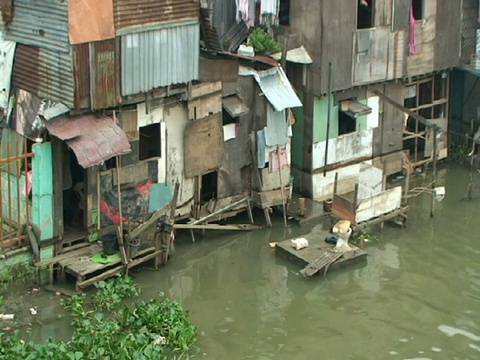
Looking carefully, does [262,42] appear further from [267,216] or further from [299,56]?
[267,216]

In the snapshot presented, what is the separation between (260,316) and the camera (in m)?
16.9

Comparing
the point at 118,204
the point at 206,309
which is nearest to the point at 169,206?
the point at 118,204

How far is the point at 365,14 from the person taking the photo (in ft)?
73.8

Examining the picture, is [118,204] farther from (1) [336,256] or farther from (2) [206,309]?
(1) [336,256]

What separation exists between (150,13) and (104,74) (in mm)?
1506

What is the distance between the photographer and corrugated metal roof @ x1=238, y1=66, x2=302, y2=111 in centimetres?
2011

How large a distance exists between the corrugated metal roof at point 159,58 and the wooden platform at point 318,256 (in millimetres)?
Result: 4032

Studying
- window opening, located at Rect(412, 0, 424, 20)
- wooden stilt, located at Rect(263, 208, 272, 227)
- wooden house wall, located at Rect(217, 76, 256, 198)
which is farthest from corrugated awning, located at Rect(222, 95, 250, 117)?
window opening, located at Rect(412, 0, 424, 20)

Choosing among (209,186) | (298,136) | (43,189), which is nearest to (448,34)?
(298,136)

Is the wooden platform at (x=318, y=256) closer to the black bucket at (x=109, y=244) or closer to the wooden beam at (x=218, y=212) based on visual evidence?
the wooden beam at (x=218, y=212)

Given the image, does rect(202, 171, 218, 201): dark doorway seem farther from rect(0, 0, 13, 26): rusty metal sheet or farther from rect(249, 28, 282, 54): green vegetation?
rect(0, 0, 13, 26): rusty metal sheet

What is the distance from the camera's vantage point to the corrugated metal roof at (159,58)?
17.5 m

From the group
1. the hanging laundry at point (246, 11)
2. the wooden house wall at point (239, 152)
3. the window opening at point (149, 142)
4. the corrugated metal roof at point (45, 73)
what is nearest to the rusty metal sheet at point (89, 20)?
the corrugated metal roof at point (45, 73)

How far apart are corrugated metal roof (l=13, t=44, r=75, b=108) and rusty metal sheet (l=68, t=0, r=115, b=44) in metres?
0.45
